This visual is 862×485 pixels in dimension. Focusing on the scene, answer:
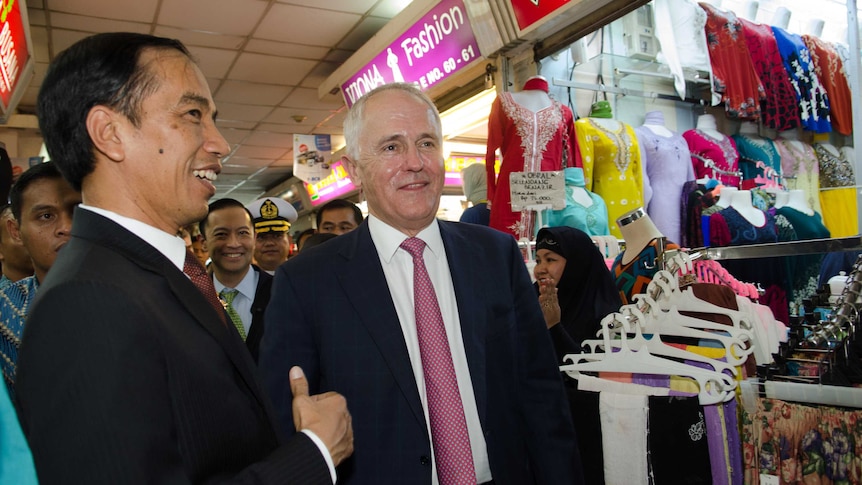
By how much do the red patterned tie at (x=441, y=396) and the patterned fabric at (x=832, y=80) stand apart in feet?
15.7

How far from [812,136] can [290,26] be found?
15.7ft

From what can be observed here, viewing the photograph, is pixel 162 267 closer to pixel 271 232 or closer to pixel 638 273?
pixel 638 273

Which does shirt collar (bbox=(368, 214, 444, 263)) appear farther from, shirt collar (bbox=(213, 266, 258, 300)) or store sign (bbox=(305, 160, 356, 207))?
store sign (bbox=(305, 160, 356, 207))

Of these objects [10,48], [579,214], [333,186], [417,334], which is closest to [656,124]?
[579,214]

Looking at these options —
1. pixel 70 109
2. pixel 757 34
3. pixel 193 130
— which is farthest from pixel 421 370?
pixel 757 34

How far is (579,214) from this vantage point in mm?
3688

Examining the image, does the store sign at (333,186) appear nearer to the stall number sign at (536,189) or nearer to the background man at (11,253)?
the stall number sign at (536,189)

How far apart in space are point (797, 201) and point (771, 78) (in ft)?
4.32

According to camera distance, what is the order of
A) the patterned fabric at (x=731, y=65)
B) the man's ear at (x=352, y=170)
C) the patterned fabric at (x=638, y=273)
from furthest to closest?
the patterned fabric at (x=731, y=65), the patterned fabric at (x=638, y=273), the man's ear at (x=352, y=170)

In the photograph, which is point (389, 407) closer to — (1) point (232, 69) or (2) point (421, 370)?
(2) point (421, 370)

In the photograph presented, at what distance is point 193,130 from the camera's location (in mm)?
1022

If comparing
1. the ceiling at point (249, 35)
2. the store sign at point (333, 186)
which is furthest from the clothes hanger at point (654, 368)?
the store sign at point (333, 186)

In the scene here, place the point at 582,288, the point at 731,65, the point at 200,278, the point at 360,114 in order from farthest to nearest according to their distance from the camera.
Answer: the point at 731,65 < the point at 582,288 < the point at 360,114 < the point at 200,278

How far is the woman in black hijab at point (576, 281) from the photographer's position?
2.71 metres
